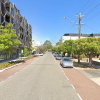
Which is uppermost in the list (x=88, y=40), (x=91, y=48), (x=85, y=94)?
(x=88, y=40)

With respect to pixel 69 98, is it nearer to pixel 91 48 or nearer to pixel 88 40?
pixel 91 48

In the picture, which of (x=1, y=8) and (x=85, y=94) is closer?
(x=85, y=94)

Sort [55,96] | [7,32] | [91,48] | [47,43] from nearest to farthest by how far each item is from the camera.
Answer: [55,96]
[91,48]
[7,32]
[47,43]

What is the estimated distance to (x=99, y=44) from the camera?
1648 cm

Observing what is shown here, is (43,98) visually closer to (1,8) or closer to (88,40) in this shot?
(88,40)

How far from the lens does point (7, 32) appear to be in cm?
1872

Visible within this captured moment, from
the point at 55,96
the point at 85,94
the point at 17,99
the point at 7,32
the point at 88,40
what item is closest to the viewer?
the point at 17,99

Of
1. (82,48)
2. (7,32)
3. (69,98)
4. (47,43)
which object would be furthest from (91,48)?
(47,43)

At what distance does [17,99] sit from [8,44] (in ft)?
46.0

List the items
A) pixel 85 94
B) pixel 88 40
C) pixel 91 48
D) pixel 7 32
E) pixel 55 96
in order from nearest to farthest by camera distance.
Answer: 1. pixel 55 96
2. pixel 85 94
3. pixel 91 48
4. pixel 88 40
5. pixel 7 32

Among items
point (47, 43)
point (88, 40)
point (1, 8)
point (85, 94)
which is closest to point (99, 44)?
point (88, 40)

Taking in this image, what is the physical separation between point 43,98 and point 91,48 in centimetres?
1232

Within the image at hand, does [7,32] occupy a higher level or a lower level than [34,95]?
higher

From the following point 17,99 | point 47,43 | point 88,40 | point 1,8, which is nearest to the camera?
point 17,99
